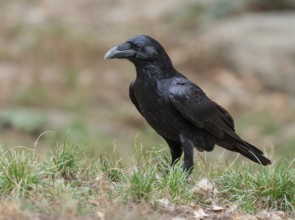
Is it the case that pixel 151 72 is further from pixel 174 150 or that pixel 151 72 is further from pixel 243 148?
pixel 243 148

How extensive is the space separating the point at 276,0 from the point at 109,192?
509 inches

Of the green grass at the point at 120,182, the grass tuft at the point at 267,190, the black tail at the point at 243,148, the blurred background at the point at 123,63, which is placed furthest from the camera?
the blurred background at the point at 123,63

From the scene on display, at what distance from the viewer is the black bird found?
6324 millimetres

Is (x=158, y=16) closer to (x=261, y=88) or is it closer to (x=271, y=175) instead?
(x=261, y=88)

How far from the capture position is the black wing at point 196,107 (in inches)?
249

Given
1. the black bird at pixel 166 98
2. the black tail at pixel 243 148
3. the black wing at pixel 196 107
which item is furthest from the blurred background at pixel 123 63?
the black bird at pixel 166 98

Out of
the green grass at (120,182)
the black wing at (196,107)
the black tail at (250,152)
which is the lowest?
the green grass at (120,182)

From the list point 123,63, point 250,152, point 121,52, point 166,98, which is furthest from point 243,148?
point 123,63

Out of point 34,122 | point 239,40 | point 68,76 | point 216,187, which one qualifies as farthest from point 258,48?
point 216,187

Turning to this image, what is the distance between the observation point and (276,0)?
17781 mm

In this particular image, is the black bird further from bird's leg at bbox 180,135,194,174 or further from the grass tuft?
the grass tuft

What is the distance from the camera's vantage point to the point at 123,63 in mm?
16172

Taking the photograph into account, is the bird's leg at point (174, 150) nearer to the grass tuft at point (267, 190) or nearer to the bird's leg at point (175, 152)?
the bird's leg at point (175, 152)

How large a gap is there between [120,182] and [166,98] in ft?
2.82
